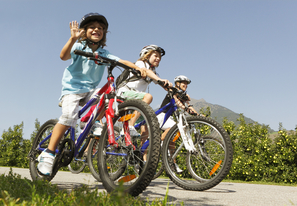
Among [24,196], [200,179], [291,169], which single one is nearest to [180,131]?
[200,179]

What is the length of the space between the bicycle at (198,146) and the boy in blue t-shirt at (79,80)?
120 centimetres

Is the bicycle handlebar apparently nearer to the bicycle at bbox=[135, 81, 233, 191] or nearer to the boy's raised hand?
the boy's raised hand

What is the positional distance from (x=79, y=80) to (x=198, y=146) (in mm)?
2157

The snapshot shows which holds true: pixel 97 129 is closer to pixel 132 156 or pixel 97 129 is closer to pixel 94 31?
pixel 132 156

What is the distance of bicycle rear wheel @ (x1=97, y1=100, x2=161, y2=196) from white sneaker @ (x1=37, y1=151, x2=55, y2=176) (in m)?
0.84

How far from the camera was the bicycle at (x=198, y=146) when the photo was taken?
3637 mm

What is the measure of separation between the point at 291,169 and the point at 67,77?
21.4ft

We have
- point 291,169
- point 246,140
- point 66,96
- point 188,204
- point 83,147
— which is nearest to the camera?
point 188,204

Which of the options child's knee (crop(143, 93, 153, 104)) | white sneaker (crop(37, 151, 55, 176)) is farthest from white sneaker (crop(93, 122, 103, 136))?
child's knee (crop(143, 93, 153, 104))

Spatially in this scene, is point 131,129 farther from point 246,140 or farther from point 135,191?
point 246,140

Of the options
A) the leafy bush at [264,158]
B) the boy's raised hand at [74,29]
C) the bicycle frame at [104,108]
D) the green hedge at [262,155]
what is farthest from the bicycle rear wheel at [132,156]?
the leafy bush at [264,158]

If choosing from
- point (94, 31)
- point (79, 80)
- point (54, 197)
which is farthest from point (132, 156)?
point (94, 31)

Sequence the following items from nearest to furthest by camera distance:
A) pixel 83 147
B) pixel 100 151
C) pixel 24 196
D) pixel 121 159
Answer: pixel 24 196 < pixel 100 151 < pixel 121 159 < pixel 83 147

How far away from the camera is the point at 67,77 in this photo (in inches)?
146
